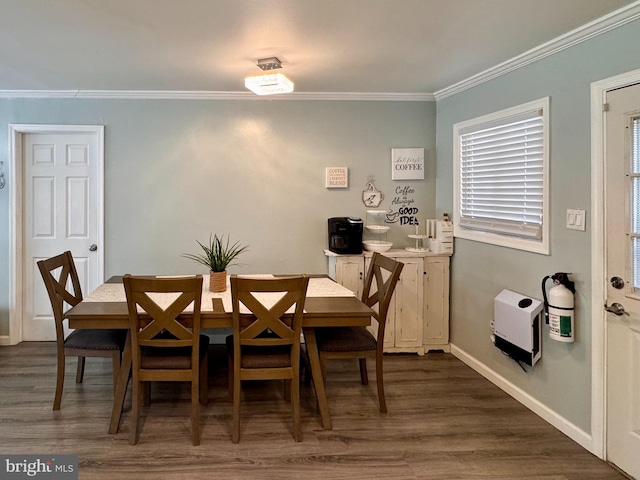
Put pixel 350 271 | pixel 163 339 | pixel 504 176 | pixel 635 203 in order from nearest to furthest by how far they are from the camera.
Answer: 1. pixel 635 203
2. pixel 163 339
3. pixel 504 176
4. pixel 350 271

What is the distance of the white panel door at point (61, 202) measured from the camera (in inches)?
164

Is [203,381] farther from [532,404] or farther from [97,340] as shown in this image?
[532,404]

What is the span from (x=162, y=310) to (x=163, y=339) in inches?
8.0

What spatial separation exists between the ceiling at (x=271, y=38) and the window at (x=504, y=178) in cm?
44

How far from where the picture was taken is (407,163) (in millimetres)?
4242

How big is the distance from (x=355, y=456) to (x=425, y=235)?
234 centimetres

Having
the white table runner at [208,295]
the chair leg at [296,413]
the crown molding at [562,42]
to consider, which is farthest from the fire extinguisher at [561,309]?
the chair leg at [296,413]

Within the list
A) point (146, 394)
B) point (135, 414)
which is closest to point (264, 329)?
point (135, 414)

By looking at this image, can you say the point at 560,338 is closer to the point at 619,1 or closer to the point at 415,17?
the point at 619,1

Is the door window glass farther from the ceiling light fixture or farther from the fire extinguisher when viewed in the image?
the ceiling light fixture

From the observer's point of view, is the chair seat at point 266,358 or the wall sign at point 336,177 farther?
the wall sign at point 336,177

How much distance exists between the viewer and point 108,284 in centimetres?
345

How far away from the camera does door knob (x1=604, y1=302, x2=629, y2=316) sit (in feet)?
7.58

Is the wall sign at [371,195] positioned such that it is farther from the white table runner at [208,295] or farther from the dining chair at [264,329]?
the dining chair at [264,329]
